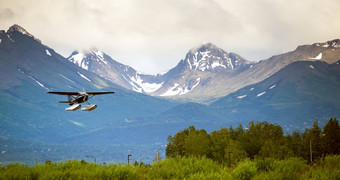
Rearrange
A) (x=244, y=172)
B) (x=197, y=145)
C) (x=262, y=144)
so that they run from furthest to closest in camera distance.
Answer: (x=197, y=145) < (x=262, y=144) < (x=244, y=172)

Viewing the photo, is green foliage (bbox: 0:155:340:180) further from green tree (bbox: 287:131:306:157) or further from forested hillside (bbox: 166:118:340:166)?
green tree (bbox: 287:131:306:157)

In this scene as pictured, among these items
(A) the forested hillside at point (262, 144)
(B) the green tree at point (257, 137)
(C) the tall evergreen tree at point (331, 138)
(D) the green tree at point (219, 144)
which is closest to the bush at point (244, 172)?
(A) the forested hillside at point (262, 144)

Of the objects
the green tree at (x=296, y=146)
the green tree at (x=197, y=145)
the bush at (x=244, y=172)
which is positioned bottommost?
the bush at (x=244, y=172)

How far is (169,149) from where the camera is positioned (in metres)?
146

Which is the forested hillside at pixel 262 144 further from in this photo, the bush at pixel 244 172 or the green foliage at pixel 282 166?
the bush at pixel 244 172

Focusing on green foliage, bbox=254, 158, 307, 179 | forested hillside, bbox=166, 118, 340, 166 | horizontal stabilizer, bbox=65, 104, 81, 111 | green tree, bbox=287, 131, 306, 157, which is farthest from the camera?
green tree, bbox=287, 131, 306, 157

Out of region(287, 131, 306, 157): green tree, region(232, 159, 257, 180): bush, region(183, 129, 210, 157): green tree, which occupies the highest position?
region(183, 129, 210, 157): green tree

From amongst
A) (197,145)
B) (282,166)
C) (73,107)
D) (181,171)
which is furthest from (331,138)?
(181,171)

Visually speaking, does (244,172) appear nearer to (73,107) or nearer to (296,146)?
(73,107)

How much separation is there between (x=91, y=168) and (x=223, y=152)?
89841 mm

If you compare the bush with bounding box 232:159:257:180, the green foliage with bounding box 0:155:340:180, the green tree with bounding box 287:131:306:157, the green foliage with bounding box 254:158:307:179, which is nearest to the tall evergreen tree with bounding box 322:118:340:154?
the green tree with bounding box 287:131:306:157

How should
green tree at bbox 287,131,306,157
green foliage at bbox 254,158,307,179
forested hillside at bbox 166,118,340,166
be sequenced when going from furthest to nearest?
green tree at bbox 287,131,306,157 < forested hillside at bbox 166,118,340,166 < green foliage at bbox 254,158,307,179

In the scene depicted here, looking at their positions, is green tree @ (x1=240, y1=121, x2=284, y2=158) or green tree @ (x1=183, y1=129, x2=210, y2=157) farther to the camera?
green tree @ (x1=183, y1=129, x2=210, y2=157)

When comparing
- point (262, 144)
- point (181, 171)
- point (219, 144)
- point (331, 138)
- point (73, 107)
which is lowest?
point (181, 171)
